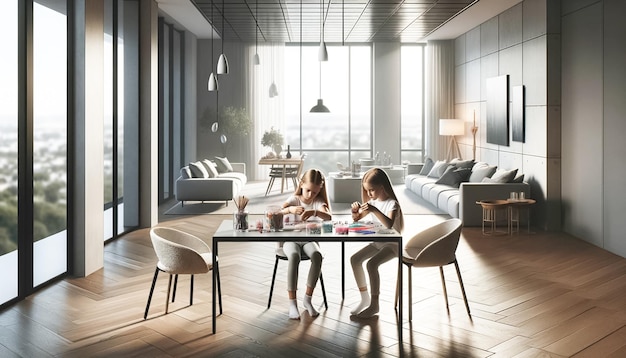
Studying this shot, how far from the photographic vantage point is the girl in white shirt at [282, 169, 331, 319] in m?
4.97

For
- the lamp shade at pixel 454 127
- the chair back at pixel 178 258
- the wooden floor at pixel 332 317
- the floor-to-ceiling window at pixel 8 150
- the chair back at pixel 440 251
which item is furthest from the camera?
the lamp shade at pixel 454 127

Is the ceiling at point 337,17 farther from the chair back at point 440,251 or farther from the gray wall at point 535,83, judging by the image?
the chair back at point 440,251

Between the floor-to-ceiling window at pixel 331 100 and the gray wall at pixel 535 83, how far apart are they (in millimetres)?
4750

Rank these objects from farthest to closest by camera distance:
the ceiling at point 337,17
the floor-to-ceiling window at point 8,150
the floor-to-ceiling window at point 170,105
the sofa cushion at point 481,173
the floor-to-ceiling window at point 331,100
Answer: the floor-to-ceiling window at point 331,100, the floor-to-ceiling window at point 170,105, the sofa cushion at point 481,173, the ceiling at point 337,17, the floor-to-ceiling window at point 8,150

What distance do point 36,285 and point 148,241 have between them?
248cm

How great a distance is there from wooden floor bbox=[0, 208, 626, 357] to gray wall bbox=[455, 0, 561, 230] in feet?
6.84

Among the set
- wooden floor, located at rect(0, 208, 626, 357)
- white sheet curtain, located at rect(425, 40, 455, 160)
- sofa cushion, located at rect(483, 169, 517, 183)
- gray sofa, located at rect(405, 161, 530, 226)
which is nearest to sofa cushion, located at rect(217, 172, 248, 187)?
gray sofa, located at rect(405, 161, 530, 226)

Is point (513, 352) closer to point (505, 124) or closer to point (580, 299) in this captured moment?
point (580, 299)

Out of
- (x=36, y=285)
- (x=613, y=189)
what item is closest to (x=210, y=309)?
(x=36, y=285)

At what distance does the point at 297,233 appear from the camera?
4672 millimetres

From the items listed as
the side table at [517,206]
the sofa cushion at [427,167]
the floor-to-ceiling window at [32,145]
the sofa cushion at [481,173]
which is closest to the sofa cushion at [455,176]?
the sofa cushion at [481,173]

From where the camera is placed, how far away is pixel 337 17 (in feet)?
37.6

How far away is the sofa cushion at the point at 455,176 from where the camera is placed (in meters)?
11.5

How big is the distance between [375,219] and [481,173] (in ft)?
20.6
